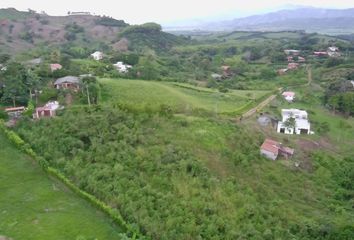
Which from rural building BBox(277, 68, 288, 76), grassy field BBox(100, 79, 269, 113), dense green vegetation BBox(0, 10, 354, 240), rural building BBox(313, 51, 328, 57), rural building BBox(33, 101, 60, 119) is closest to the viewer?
dense green vegetation BBox(0, 10, 354, 240)

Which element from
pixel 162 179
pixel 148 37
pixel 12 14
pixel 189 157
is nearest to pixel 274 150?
pixel 189 157

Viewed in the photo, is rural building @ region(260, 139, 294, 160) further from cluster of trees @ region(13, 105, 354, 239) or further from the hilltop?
the hilltop

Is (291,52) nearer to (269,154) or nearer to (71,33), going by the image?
(71,33)

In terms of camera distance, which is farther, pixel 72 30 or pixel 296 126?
pixel 72 30

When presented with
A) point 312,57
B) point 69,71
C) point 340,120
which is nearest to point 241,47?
point 312,57

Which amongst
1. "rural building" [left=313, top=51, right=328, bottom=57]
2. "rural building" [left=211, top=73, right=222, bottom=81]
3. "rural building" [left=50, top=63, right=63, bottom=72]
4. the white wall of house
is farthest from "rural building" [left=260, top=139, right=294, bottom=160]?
"rural building" [left=313, top=51, right=328, bottom=57]

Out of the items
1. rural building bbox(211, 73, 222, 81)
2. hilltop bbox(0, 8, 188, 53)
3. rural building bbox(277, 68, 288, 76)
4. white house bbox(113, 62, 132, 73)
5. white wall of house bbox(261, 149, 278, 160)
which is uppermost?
hilltop bbox(0, 8, 188, 53)

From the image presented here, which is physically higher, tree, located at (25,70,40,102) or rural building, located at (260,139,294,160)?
tree, located at (25,70,40,102)

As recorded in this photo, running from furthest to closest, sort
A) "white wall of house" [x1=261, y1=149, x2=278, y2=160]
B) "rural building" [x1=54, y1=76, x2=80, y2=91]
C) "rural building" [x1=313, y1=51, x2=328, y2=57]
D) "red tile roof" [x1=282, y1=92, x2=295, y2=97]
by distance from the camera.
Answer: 1. "rural building" [x1=313, y1=51, x2=328, y2=57]
2. "red tile roof" [x1=282, y1=92, x2=295, y2=97]
3. "rural building" [x1=54, y1=76, x2=80, y2=91]
4. "white wall of house" [x1=261, y1=149, x2=278, y2=160]
